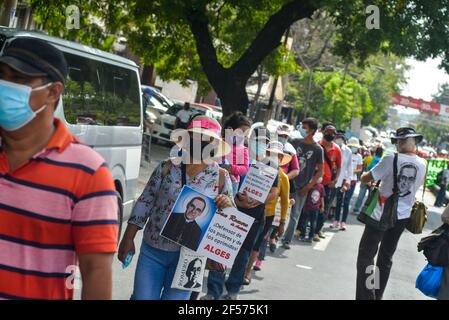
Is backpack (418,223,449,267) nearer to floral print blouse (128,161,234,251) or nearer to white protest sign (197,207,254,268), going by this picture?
white protest sign (197,207,254,268)

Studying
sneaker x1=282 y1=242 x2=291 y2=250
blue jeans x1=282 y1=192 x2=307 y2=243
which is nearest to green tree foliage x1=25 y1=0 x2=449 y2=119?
blue jeans x1=282 y1=192 x2=307 y2=243

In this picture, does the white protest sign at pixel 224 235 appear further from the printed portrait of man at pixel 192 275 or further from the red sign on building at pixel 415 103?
the red sign on building at pixel 415 103

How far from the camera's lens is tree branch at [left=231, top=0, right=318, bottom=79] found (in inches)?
838

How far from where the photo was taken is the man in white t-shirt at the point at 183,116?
26.6 m

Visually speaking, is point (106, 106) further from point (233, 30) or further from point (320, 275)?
point (233, 30)

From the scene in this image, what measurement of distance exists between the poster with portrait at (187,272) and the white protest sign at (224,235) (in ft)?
0.25

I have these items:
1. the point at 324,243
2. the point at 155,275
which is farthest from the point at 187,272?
the point at 324,243

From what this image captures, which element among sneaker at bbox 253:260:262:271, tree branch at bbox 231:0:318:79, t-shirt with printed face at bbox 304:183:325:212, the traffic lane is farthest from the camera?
tree branch at bbox 231:0:318:79

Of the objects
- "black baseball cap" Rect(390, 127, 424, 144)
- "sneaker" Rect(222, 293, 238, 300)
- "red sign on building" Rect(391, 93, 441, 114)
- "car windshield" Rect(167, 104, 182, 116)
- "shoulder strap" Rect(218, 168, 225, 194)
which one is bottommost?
"sneaker" Rect(222, 293, 238, 300)

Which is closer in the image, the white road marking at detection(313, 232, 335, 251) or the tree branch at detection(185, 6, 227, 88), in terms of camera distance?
the white road marking at detection(313, 232, 335, 251)

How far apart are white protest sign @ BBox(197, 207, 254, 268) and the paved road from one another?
2.10 metres
